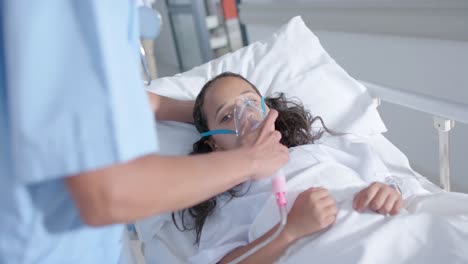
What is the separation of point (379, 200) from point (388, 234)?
0.12 meters

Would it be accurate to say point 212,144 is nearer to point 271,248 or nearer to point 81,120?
point 271,248

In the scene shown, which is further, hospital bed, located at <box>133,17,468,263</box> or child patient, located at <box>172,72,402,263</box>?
hospital bed, located at <box>133,17,468,263</box>

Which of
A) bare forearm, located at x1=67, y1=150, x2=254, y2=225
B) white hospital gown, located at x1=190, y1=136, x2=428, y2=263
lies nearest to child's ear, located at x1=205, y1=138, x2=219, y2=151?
white hospital gown, located at x1=190, y1=136, x2=428, y2=263

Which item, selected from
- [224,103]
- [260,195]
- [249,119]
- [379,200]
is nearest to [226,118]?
[224,103]

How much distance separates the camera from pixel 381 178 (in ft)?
4.75

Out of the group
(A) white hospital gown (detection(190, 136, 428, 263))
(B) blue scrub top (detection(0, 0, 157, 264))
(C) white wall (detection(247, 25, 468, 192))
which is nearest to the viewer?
(B) blue scrub top (detection(0, 0, 157, 264))

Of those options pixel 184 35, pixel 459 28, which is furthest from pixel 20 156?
pixel 184 35

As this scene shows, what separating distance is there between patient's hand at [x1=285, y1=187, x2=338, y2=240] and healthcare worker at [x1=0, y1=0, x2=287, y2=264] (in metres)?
0.57

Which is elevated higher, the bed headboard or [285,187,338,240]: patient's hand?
the bed headboard

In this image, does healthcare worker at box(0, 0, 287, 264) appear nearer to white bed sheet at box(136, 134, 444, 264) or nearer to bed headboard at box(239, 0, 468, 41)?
white bed sheet at box(136, 134, 444, 264)

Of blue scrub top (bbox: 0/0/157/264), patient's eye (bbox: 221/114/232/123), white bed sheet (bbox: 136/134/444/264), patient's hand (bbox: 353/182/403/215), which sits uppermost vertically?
blue scrub top (bbox: 0/0/157/264)

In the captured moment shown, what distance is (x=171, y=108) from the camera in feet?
5.43

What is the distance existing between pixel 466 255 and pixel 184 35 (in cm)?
476

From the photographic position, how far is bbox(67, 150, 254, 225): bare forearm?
1.79ft
